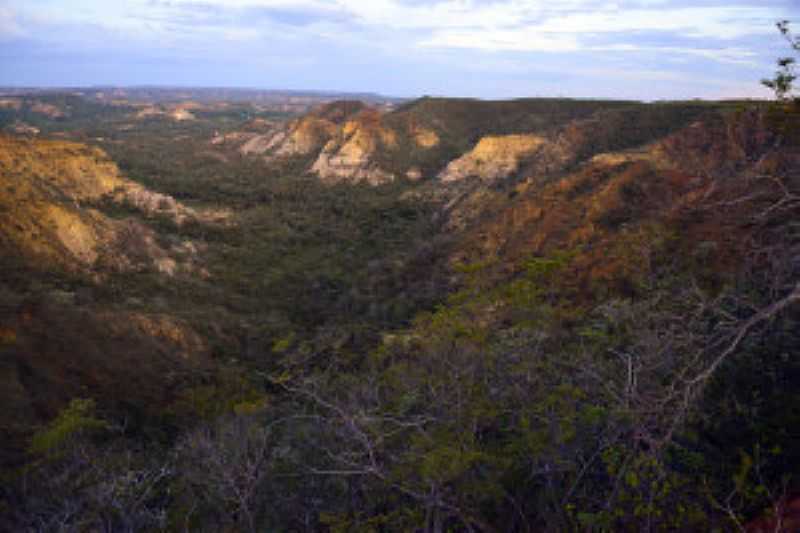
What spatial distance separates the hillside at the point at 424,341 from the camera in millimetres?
4840

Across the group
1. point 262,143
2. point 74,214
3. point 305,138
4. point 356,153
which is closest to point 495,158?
point 356,153

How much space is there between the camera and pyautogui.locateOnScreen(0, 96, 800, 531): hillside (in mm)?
4840

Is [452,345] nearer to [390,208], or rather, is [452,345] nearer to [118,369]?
[118,369]

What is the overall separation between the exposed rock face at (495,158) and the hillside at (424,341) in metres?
0.33

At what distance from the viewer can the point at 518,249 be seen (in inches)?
904

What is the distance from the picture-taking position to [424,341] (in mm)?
7363

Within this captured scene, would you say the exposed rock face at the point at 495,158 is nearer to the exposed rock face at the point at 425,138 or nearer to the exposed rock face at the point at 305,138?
the exposed rock face at the point at 425,138

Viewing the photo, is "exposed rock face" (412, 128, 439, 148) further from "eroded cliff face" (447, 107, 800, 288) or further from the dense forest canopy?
"eroded cliff face" (447, 107, 800, 288)

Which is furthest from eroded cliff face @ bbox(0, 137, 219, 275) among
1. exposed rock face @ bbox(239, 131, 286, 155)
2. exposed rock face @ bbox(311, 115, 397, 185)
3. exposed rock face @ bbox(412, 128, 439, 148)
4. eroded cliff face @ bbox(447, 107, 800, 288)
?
exposed rock face @ bbox(239, 131, 286, 155)

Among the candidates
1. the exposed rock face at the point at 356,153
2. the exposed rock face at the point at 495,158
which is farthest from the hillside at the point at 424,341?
the exposed rock face at the point at 356,153

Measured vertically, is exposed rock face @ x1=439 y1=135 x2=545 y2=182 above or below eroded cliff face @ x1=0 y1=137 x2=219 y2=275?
above

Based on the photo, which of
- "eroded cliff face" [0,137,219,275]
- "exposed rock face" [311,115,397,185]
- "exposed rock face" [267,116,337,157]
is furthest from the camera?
"exposed rock face" [267,116,337,157]

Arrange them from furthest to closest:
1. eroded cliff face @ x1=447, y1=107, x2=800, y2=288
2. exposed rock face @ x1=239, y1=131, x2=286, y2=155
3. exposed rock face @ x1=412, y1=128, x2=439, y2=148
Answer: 1. exposed rock face @ x1=239, y1=131, x2=286, y2=155
2. exposed rock face @ x1=412, y1=128, x2=439, y2=148
3. eroded cliff face @ x1=447, y1=107, x2=800, y2=288

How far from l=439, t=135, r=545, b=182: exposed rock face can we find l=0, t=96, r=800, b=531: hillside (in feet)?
1.07
